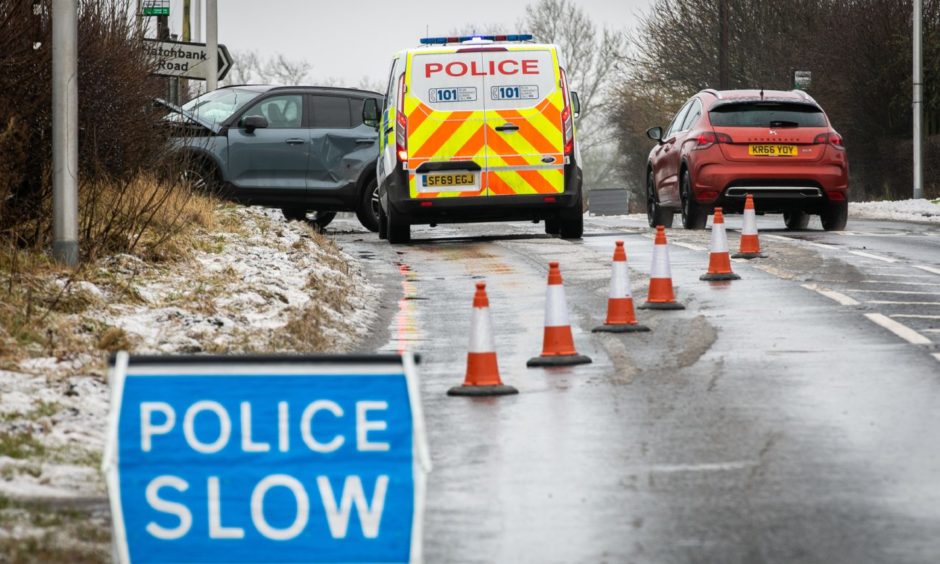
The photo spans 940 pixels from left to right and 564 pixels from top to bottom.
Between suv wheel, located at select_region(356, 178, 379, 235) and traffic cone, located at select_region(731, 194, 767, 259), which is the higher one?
suv wheel, located at select_region(356, 178, 379, 235)

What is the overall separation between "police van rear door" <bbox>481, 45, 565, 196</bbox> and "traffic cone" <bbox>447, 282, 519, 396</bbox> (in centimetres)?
1022

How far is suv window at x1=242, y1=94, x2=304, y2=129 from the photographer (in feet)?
73.8

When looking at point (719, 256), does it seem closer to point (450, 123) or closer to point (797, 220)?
point (450, 123)

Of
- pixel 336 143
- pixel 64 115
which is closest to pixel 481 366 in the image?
pixel 64 115

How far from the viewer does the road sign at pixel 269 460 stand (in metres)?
5.04

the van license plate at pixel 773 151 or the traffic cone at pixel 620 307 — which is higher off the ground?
the van license plate at pixel 773 151

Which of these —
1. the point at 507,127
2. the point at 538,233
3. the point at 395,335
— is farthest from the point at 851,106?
the point at 395,335

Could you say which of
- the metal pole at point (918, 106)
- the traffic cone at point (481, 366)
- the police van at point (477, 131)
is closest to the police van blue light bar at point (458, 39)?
the police van at point (477, 131)

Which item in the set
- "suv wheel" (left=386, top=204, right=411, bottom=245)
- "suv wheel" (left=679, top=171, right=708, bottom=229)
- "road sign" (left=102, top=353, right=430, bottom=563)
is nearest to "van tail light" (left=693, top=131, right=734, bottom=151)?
"suv wheel" (left=679, top=171, right=708, bottom=229)

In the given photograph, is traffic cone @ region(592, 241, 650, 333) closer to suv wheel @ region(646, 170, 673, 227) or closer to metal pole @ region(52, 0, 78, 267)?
metal pole @ region(52, 0, 78, 267)

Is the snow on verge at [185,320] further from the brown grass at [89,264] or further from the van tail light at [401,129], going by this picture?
the van tail light at [401,129]

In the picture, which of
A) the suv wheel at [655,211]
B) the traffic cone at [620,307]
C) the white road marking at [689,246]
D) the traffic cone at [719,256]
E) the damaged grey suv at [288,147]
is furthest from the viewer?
the suv wheel at [655,211]

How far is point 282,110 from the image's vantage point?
22703mm

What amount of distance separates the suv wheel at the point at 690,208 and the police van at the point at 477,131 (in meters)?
2.15
